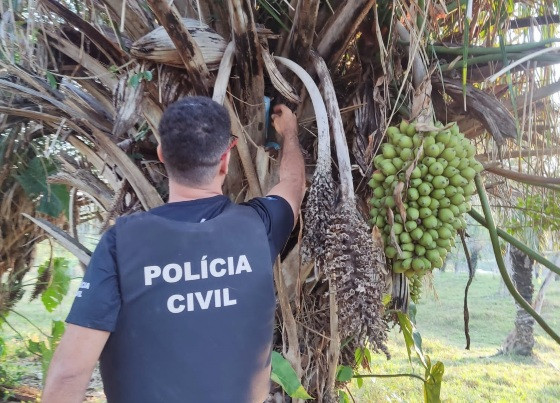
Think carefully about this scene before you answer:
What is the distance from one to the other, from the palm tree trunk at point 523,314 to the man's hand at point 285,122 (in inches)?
232

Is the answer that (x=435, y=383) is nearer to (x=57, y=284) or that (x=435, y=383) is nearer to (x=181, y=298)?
(x=181, y=298)

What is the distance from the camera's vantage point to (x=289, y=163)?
125 cm

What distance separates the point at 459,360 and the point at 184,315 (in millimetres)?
6139

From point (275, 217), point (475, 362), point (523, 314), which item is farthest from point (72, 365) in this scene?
point (523, 314)

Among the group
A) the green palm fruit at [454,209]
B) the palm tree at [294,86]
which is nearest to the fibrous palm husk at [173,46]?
the palm tree at [294,86]

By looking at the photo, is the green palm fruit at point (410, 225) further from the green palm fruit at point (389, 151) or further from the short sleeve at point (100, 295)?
the short sleeve at point (100, 295)

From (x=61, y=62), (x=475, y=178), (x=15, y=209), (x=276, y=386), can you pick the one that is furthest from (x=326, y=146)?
(x=15, y=209)

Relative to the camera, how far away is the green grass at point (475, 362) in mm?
4805

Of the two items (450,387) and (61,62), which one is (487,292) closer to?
(450,387)

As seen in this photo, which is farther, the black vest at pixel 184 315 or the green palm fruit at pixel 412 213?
the green palm fruit at pixel 412 213

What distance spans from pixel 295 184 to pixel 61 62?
2.98 ft

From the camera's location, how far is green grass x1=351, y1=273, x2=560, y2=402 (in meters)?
4.80

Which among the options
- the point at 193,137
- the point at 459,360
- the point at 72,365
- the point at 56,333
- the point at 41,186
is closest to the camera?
the point at 72,365

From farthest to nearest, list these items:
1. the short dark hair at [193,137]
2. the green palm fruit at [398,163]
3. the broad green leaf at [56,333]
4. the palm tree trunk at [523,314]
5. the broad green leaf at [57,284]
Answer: the palm tree trunk at [523,314] → the broad green leaf at [57,284] → the broad green leaf at [56,333] → the green palm fruit at [398,163] → the short dark hair at [193,137]
